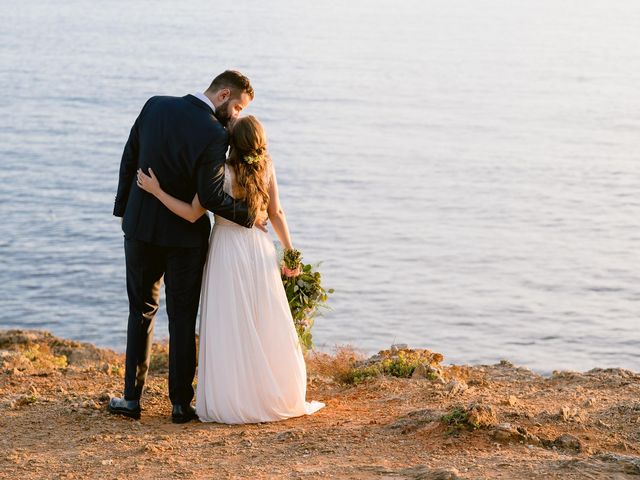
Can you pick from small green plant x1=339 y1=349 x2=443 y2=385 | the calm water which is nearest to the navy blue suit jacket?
small green plant x1=339 y1=349 x2=443 y2=385

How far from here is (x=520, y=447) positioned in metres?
6.65

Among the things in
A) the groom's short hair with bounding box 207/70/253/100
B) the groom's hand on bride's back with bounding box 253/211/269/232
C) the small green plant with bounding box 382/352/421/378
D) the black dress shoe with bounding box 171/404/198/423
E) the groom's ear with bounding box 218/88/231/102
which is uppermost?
the groom's short hair with bounding box 207/70/253/100

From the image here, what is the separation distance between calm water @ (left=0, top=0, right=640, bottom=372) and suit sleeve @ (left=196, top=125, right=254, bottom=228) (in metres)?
9.60

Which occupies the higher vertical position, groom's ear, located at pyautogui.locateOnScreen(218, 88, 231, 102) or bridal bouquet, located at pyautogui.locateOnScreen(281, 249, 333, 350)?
groom's ear, located at pyautogui.locateOnScreen(218, 88, 231, 102)

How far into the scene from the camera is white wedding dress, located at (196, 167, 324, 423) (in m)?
7.39

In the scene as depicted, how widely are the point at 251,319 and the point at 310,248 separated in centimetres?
1401

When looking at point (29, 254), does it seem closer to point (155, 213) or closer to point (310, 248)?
point (310, 248)

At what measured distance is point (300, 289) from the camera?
307 inches

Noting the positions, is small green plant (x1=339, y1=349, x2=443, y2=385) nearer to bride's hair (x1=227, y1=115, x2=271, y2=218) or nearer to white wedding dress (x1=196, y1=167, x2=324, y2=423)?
white wedding dress (x1=196, y1=167, x2=324, y2=423)

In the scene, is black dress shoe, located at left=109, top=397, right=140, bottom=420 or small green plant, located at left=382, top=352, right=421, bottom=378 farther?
small green plant, located at left=382, top=352, right=421, bottom=378

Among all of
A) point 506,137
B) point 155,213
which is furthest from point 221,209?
point 506,137

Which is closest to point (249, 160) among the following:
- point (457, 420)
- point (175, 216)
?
point (175, 216)

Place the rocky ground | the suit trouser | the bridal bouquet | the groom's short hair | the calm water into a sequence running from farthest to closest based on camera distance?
the calm water < the bridal bouquet < the suit trouser < the groom's short hair < the rocky ground

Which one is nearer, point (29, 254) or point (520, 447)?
point (520, 447)
